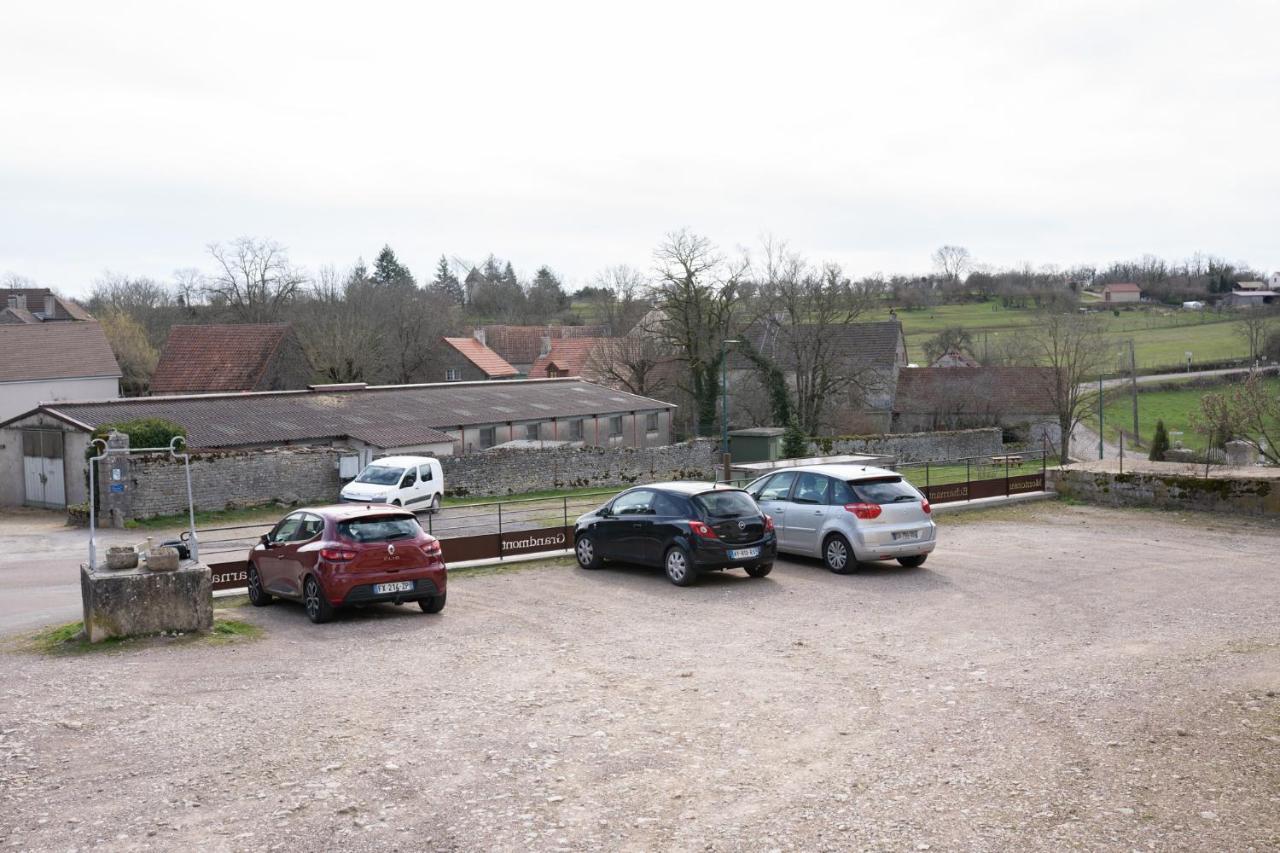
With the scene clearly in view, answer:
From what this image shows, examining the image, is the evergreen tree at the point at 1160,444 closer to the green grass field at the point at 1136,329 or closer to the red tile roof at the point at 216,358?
the green grass field at the point at 1136,329

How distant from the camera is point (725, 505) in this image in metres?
16.5

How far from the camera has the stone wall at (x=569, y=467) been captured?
37.4 meters

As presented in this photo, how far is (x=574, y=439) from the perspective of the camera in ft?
160

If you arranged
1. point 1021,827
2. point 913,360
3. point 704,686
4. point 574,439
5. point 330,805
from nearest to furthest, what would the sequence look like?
point 1021,827 < point 330,805 < point 704,686 < point 574,439 < point 913,360

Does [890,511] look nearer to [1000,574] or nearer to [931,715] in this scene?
[1000,574]

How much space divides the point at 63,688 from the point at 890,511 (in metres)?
11.3

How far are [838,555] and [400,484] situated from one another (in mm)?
17980

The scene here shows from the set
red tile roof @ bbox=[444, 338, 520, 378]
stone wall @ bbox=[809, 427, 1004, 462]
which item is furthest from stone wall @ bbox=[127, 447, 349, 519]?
red tile roof @ bbox=[444, 338, 520, 378]

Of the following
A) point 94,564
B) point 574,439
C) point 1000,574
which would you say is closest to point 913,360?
point 574,439

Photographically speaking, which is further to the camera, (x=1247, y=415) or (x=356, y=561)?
(x=1247, y=415)

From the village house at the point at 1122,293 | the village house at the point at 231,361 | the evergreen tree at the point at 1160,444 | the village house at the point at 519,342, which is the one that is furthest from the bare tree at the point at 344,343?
the village house at the point at 1122,293

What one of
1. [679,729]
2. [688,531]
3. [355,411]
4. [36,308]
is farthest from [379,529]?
[36,308]

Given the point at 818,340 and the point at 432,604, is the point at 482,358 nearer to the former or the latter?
the point at 818,340

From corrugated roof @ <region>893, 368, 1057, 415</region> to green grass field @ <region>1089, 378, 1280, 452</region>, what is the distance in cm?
374
